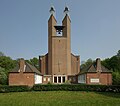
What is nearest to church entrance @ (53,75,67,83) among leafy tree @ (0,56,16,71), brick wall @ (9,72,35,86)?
brick wall @ (9,72,35,86)

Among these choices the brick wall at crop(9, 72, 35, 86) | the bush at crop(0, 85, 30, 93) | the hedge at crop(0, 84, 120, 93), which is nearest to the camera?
the hedge at crop(0, 84, 120, 93)

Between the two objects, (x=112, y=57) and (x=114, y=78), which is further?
(x=112, y=57)

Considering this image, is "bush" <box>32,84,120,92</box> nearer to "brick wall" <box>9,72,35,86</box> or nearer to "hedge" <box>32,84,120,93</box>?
"hedge" <box>32,84,120,93</box>

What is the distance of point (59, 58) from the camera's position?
206 feet

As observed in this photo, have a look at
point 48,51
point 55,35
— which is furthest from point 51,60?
point 55,35

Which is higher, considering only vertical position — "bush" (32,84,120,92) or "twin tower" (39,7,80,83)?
"twin tower" (39,7,80,83)

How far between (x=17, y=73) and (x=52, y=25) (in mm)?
20534

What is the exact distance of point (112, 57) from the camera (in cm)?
8069

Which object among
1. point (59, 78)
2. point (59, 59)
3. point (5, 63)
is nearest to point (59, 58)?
point (59, 59)

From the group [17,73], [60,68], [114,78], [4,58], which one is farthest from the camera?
[4,58]

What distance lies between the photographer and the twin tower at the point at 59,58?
62094mm

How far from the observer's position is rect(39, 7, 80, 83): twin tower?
62.1 metres

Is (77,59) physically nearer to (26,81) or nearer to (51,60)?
(51,60)

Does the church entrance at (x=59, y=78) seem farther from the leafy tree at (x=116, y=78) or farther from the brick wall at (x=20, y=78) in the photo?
the leafy tree at (x=116, y=78)
